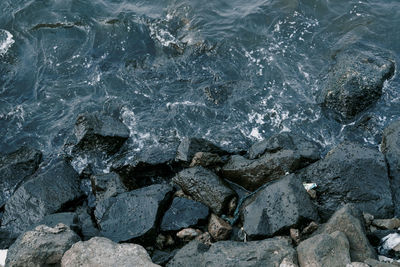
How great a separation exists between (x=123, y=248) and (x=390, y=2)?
8.98 metres

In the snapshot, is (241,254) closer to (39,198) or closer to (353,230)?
(353,230)

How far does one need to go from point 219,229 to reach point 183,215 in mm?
614

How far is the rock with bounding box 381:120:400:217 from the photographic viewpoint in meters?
6.65

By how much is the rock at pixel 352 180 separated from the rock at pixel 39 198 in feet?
12.7

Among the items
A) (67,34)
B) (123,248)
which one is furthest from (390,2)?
(123,248)

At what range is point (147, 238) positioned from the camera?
6375 mm

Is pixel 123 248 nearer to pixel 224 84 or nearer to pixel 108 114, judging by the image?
pixel 108 114

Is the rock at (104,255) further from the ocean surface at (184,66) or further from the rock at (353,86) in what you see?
the rock at (353,86)

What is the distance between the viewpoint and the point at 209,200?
6812 mm

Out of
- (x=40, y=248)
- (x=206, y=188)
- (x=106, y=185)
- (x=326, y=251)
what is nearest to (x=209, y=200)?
(x=206, y=188)

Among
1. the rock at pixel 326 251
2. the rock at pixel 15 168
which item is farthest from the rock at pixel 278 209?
the rock at pixel 15 168

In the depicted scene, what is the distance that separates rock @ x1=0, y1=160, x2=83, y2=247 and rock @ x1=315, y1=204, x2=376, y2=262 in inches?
163


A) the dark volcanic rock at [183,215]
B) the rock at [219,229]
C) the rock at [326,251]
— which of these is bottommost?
the rock at [219,229]

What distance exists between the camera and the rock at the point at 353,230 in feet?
17.8
